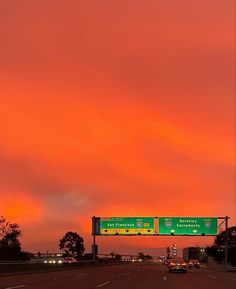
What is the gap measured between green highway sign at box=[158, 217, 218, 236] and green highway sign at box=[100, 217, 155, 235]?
5.03 ft

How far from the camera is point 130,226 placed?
82000mm

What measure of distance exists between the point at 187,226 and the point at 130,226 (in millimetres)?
8516

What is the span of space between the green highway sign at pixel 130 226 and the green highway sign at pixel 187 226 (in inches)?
60.4

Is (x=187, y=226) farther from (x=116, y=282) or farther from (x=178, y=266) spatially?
(x=116, y=282)

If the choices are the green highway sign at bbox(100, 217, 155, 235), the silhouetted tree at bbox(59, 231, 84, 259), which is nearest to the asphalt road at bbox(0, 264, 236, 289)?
the green highway sign at bbox(100, 217, 155, 235)

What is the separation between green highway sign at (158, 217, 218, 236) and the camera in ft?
262

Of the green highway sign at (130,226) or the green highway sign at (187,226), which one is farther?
the green highway sign at (130,226)

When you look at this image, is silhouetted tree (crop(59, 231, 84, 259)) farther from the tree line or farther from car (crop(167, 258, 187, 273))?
car (crop(167, 258, 187, 273))

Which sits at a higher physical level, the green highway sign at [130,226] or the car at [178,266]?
the green highway sign at [130,226]

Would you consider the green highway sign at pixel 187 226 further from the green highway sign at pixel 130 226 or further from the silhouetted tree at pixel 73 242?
the silhouetted tree at pixel 73 242

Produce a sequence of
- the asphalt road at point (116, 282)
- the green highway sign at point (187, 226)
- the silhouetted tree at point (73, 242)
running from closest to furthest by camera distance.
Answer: the asphalt road at point (116, 282) → the green highway sign at point (187, 226) → the silhouetted tree at point (73, 242)

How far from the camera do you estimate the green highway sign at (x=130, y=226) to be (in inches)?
3214

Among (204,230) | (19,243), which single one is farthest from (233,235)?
(204,230)

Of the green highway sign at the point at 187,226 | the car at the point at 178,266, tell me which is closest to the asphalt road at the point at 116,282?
the car at the point at 178,266
